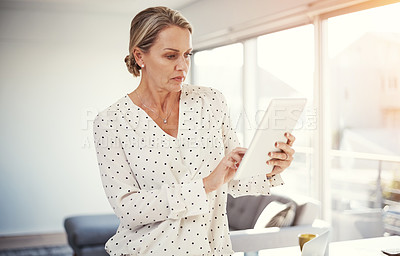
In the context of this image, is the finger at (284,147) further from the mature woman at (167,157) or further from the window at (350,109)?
the window at (350,109)

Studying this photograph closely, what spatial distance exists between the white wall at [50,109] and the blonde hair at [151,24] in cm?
529

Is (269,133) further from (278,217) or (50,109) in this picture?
(50,109)

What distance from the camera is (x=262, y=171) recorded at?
147 centimetres

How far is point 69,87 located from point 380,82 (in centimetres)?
420

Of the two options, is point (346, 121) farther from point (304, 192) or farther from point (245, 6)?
point (245, 6)

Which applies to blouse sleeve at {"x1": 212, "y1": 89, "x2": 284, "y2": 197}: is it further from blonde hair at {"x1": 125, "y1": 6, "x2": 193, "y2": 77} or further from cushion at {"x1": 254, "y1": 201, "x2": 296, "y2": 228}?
cushion at {"x1": 254, "y1": 201, "x2": 296, "y2": 228}

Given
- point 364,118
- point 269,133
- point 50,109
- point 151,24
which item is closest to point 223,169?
point 269,133

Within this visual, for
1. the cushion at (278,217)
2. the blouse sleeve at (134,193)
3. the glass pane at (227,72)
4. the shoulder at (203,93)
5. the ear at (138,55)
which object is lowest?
the cushion at (278,217)

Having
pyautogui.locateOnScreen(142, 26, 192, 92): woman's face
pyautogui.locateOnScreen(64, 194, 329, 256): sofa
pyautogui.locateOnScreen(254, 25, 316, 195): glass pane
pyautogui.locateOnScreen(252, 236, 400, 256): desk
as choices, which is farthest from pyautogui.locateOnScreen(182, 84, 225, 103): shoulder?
pyautogui.locateOnScreen(254, 25, 316, 195): glass pane

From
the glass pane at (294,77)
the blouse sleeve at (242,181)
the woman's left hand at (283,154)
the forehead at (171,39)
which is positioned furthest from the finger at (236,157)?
the glass pane at (294,77)

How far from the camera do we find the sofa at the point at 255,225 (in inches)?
140

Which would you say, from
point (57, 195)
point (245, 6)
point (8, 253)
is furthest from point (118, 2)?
point (8, 253)

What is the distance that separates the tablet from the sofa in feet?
6.73

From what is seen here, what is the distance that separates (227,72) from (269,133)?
16.3 ft
